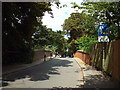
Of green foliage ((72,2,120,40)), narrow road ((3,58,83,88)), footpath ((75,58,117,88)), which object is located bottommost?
narrow road ((3,58,83,88))

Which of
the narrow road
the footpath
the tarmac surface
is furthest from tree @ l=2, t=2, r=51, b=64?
the footpath

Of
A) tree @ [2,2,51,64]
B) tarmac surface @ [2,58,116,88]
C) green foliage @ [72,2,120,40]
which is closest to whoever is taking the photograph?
green foliage @ [72,2,120,40]

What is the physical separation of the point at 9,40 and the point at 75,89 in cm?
1031

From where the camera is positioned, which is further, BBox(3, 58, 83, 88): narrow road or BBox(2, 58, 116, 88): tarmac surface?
BBox(3, 58, 83, 88): narrow road

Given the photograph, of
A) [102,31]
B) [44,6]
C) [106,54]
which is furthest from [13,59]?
[102,31]

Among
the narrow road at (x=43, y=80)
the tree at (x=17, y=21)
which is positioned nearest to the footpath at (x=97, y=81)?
the narrow road at (x=43, y=80)

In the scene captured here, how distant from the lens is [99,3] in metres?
9.48

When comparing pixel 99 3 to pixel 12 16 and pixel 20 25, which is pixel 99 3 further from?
pixel 20 25

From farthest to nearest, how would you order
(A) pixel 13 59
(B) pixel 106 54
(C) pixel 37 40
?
(C) pixel 37 40 → (A) pixel 13 59 → (B) pixel 106 54

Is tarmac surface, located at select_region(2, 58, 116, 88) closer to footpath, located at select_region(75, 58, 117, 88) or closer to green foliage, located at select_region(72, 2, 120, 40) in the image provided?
footpath, located at select_region(75, 58, 117, 88)

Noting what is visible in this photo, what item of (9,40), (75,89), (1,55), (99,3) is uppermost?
(99,3)

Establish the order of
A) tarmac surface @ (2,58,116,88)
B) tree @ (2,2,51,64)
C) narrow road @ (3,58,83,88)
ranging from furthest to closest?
1. tree @ (2,2,51,64)
2. narrow road @ (3,58,83,88)
3. tarmac surface @ (2,58,116,88)

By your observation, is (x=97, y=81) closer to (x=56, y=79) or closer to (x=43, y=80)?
(x=56, y=79)

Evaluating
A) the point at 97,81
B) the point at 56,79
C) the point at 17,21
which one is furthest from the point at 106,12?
the point at 17,21
